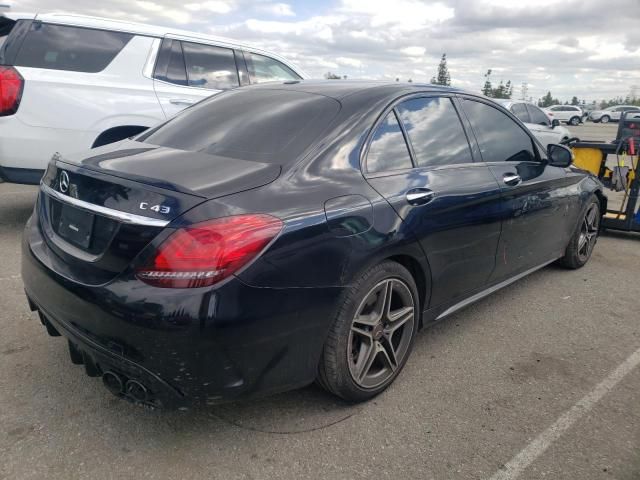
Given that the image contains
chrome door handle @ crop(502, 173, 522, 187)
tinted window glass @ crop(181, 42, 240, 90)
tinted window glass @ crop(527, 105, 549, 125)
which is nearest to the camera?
chrome door handle @ crop(502, 173, 522, 187)

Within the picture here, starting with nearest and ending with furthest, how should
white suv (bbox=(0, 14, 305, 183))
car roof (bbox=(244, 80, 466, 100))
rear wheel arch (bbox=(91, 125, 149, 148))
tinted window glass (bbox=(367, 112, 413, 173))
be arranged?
1. tinted window glass (bbox=(367, 112, 413, 173))
2. car roof (bbox=(244, 80, 466, 100))
3. white suv (bbox=(0, 14, 305, 183))
4. rear wheel arch (bbox=(91, 125, 149, 148))

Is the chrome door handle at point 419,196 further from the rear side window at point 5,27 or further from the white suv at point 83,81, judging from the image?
the rear side window at point 5,27

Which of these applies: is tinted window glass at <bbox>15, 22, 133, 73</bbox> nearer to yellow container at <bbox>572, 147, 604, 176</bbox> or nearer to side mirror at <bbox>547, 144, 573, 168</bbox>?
side mirror at <bbox>547, 144, 573, 168</bbox>

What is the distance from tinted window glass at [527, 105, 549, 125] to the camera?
12047 mm

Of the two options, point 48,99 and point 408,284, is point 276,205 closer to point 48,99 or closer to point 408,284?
point 408,284

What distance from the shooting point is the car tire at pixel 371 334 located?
2445 mm

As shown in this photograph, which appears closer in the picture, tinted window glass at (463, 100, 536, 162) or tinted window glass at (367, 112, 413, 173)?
tinted window glass at (367, 112, 413, 173)

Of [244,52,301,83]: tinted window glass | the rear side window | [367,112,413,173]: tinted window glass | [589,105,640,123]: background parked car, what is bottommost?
[589,105,640,123]: background parked car

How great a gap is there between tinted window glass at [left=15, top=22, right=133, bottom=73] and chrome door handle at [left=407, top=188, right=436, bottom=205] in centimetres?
391

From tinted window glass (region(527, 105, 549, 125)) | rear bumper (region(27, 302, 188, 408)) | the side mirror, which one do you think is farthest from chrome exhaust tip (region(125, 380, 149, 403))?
tinted window glass (region(527, 105, 549, 125))

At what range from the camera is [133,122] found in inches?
213

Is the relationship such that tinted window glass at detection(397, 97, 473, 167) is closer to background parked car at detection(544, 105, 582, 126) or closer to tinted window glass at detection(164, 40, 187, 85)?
tinted window glass at detection(164, 40, 187, 85)

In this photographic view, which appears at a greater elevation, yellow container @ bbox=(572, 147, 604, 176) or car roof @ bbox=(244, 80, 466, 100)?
car roof @ bbox=(244, 80, 466, 100)

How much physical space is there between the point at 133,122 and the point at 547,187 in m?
3.97
